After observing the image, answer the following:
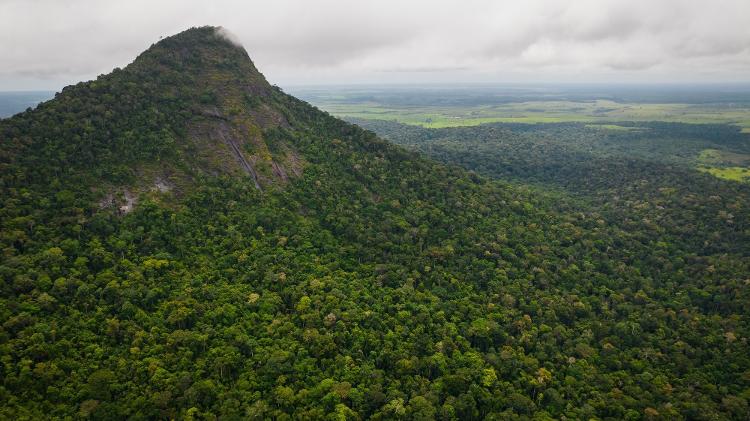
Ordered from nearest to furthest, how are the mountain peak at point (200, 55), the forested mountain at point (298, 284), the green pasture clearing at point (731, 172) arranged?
1. the forested mountain at point (298, 284)
2. the mountain peak at point (200, 55)
3. the green pasture clearing at point (731, 172)

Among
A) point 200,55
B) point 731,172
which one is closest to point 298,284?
point 200,55

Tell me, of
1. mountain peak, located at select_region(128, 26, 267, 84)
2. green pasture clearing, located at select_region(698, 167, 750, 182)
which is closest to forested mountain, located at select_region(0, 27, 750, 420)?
mountain peak, located at select_region(128, 26, 267, 84)

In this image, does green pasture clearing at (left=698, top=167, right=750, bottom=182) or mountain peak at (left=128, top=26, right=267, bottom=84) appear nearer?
mountain peak at (left=128, top=26, right=267, bottom=84)

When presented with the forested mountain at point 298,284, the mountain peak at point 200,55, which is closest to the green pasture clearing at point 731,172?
the forested mountain at point 298,284

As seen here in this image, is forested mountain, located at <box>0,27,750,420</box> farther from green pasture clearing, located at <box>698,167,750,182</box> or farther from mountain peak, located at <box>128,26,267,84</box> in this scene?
green pasture clearing, located at <box>698,167,750,182</box>

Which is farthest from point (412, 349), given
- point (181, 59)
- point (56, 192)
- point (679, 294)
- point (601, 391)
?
point (181, 59)

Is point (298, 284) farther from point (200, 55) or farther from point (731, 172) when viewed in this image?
point (731, 172)

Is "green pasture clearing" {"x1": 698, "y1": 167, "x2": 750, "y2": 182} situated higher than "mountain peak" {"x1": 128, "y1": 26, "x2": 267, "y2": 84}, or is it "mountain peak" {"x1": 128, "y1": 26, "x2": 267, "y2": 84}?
"mountain peak" {"x1": 128, "y1": 26, "x2": 267, "y2": 84}

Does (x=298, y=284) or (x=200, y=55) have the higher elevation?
(x=200, y=55)

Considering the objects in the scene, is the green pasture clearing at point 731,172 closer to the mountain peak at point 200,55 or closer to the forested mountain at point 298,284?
the forested mountain at point 298,284
